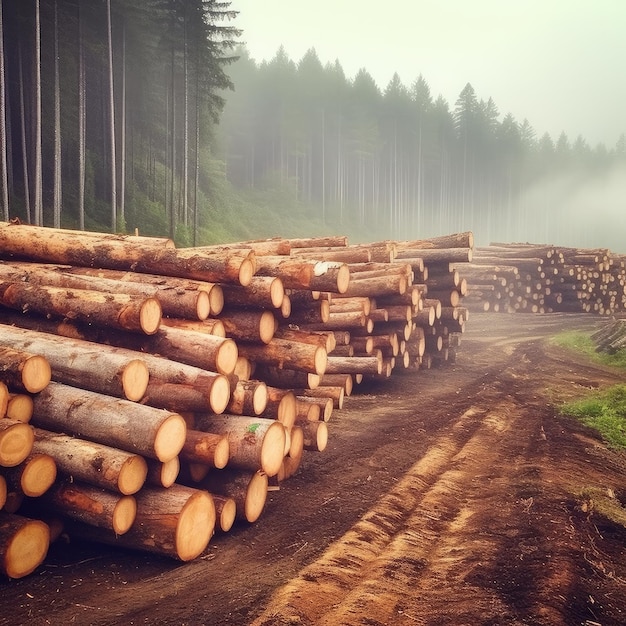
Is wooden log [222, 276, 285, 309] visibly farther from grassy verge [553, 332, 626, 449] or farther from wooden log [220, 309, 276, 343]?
grassy verge [553, 332, 626, 449]

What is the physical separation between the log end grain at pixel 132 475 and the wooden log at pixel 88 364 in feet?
A: 2.22

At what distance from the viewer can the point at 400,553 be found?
4781 millimetres

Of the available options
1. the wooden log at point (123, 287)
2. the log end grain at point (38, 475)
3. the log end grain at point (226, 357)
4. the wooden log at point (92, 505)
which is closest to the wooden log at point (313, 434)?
the log end grain at point (226, 357)

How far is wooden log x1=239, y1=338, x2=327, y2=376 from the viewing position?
7090 mm

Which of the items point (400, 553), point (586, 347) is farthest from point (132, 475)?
point (586, 347)

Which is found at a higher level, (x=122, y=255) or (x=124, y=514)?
(x=122, y=255)

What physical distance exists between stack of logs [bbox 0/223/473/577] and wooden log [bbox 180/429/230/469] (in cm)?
1

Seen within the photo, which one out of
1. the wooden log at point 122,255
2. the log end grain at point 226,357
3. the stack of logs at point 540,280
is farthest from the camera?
the stack of logs at point 540,280

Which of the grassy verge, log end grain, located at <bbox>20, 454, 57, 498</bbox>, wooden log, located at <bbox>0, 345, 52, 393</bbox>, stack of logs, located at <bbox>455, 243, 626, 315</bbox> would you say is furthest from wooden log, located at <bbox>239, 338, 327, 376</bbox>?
stack of logs, located at <bbox>455, 243, 626, 315</bbox>

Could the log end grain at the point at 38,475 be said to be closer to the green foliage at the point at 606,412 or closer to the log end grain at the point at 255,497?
the log end grain at the point at 255,497

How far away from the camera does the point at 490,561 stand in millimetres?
4512

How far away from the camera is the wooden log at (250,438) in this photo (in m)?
5.47

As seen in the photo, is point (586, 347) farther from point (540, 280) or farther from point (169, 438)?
point (169, 438)

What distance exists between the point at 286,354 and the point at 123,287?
2.23 m
